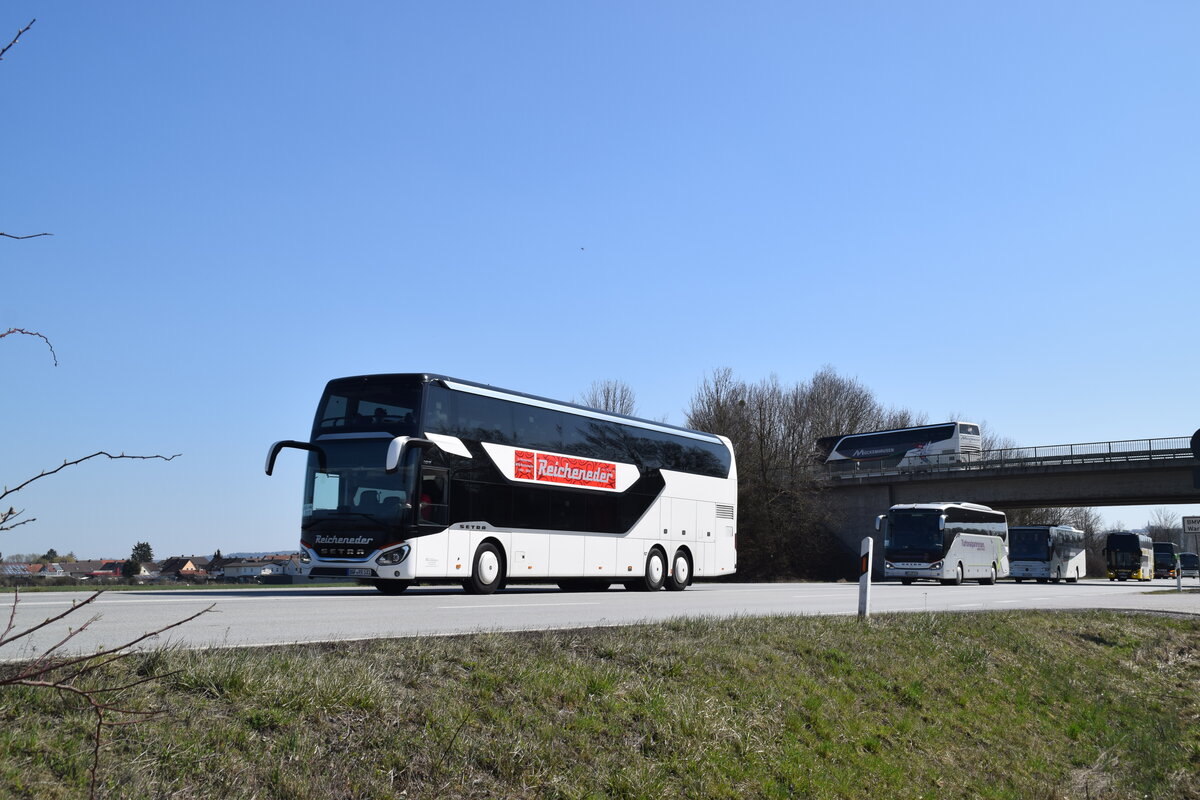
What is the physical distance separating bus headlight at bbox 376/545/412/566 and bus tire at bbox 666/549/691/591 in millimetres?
9057

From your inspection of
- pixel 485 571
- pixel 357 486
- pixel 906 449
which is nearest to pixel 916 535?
pixel 906 449

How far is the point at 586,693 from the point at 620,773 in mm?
1049

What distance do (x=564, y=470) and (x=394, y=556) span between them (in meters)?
5.08

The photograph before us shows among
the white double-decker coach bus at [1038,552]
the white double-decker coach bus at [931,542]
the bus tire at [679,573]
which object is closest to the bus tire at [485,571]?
the bus tire at [679,573]

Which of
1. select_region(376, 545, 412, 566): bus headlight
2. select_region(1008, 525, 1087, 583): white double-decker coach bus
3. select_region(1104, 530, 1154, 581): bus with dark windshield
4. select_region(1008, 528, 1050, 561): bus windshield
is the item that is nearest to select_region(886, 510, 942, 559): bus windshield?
select_region(1008, 525, 1087, 583): white double-decker coach bus

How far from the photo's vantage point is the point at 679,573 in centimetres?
2523

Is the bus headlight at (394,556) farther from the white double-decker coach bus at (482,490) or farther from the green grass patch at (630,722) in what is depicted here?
the green grass patch at (630,722)

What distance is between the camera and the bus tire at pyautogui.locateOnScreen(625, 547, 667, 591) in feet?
79.4

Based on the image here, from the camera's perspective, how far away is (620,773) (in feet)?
21.7

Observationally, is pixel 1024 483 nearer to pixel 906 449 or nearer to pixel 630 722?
pixel 906 449

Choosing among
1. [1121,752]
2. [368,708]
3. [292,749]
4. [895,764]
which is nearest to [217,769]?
[292,749]

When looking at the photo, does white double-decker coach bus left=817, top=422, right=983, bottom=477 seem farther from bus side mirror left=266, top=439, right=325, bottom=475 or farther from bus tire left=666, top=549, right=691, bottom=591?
bus side mirror left=266, top=439, right=325, bottom=475

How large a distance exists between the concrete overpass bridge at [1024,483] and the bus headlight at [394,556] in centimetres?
4510

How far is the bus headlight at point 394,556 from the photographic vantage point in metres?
17.6
